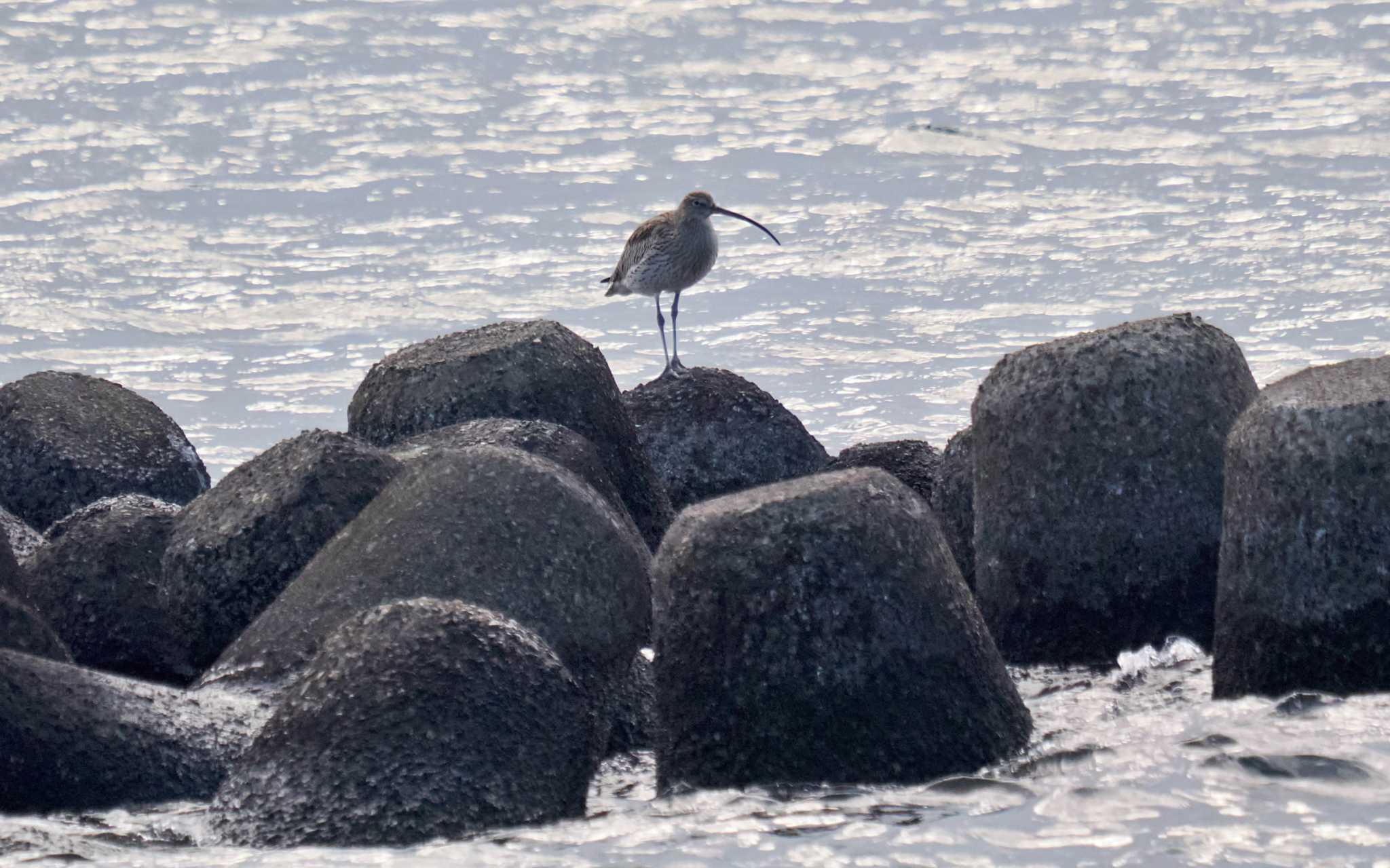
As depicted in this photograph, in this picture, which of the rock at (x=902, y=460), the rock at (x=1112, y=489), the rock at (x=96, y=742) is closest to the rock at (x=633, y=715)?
the rock at (x=96, y=742)

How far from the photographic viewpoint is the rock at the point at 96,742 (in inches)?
236

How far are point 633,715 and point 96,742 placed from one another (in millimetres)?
1896

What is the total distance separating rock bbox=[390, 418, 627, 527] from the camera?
26.6 ft

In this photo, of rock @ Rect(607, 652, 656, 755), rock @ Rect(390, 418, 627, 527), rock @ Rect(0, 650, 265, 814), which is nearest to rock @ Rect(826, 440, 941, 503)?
rock @ Rect(390, 418, 627, 527)

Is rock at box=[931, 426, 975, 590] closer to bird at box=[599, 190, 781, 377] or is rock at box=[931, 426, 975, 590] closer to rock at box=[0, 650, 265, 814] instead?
rock at box=[0, 650, 265, 814]

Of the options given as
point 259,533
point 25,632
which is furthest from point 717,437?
point 25,632

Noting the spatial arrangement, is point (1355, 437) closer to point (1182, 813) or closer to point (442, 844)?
point (1182, 813)

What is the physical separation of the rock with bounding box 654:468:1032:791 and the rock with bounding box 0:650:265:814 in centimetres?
151

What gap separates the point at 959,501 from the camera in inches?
348

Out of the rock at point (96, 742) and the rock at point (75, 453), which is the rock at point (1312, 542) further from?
the rock at point (75, 453)

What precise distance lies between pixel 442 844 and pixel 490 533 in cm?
151

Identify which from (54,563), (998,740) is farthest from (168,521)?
(998,740)

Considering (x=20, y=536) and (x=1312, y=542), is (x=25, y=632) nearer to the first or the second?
(x=20, y=536)

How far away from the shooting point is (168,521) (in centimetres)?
825
